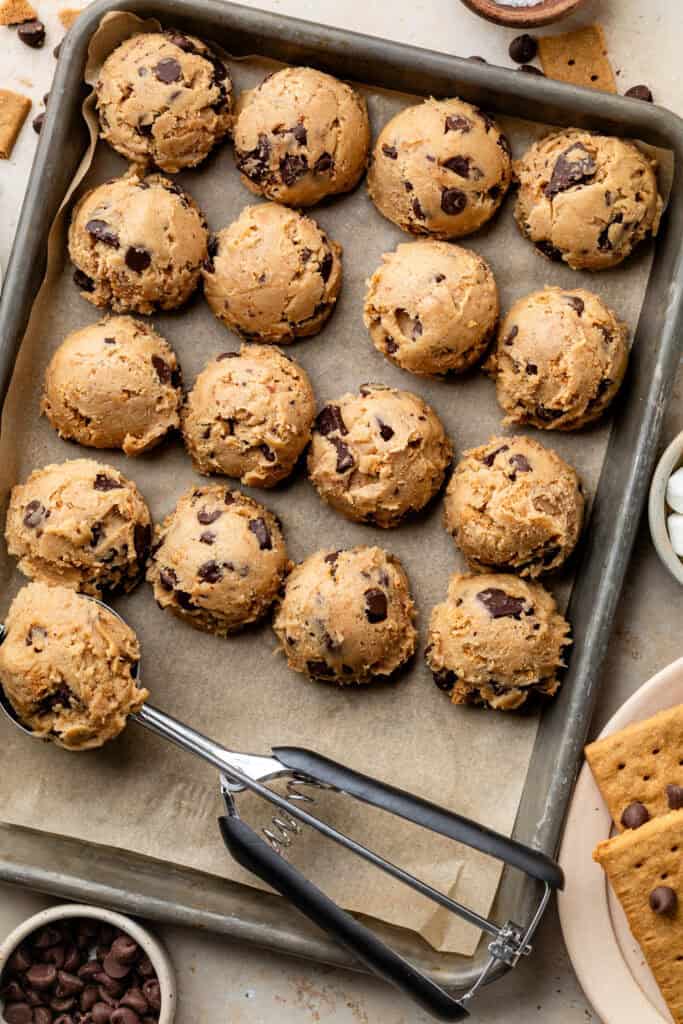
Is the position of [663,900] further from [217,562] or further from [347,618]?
[217,562]

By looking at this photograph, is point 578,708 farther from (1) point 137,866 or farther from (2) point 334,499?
(1) point 137,866

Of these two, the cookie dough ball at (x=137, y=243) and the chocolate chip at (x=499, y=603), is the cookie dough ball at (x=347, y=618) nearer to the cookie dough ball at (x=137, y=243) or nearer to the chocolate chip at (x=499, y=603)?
the chocolate chip at (x=499, y=603)

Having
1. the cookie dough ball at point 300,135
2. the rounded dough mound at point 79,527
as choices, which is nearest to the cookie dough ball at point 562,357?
the cookie dough ball at point 300,135

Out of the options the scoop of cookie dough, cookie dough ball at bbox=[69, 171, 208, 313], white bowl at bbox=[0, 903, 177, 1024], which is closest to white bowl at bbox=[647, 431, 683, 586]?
the scoop of cookie dough

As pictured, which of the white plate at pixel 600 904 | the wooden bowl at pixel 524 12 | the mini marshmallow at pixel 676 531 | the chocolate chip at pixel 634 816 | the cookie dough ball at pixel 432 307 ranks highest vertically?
the wooden bowl at pixel 524 12

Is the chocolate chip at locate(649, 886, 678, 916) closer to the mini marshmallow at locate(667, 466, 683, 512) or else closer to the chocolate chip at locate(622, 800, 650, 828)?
the chocolate chip at locate(622, 800, 650, 828)
